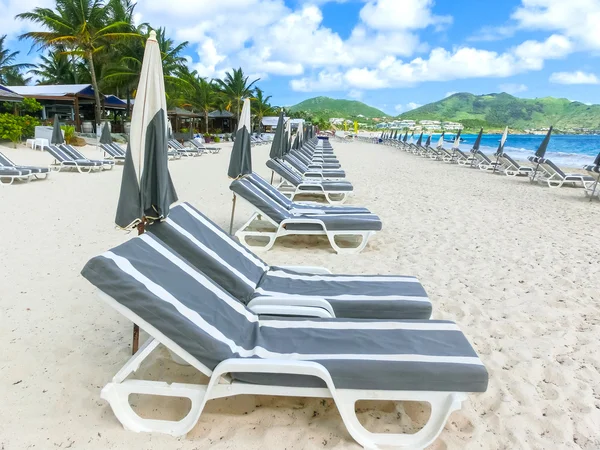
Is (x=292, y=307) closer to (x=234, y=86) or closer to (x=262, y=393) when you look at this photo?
(x=262, y=393)

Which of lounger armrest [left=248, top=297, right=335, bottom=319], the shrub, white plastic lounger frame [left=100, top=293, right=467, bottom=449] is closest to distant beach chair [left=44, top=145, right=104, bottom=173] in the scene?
the shrub

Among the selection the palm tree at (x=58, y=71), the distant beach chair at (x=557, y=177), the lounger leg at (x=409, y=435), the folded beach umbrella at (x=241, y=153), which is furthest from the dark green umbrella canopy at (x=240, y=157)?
the palm tree at (x=58, y=71)

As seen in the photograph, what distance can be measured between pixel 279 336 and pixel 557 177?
497 inches

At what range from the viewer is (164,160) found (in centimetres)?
254

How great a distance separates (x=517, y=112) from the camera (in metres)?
124

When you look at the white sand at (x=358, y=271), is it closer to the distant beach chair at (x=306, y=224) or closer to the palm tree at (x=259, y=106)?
the distant beach chair at (x=306, y=224)

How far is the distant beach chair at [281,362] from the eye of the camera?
1.89m

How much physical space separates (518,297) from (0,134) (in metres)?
18.8

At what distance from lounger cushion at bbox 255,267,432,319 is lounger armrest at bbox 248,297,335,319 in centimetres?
7

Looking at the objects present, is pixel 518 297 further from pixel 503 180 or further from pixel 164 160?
pixel 503 180

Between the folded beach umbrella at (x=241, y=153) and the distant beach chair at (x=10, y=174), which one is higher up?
the folded beach umbrella at (x=241, y=153)

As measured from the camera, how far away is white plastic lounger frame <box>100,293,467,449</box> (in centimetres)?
187

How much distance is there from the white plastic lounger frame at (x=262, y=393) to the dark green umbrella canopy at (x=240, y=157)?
3.55m

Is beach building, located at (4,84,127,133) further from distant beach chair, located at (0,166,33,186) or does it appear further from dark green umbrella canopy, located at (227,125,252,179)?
dark green umbrella canopy, located at (227,125,252,179)
